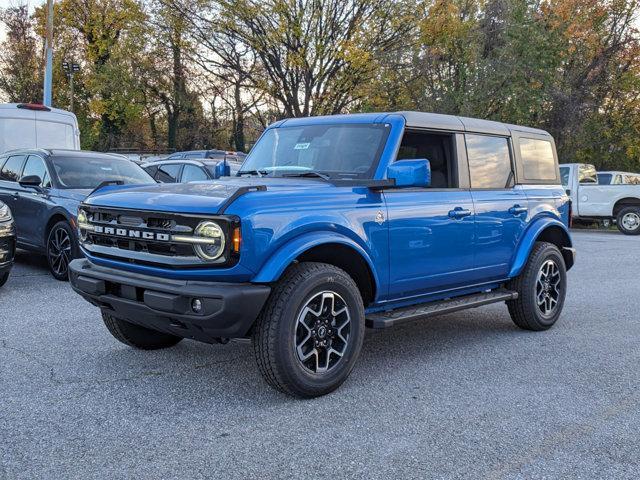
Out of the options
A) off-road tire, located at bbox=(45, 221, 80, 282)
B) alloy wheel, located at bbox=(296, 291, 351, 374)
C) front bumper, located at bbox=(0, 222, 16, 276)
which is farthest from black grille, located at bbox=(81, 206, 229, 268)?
off-road tire, located at bbox=(45, 221, 80, 282)

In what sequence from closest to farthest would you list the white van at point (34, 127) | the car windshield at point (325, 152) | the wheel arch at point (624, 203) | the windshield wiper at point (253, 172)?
the car windshield at point (325, 152), the windshield wiper at point (253, 172), the white van at point (34, 127), the wheel arch at point (624, 203)

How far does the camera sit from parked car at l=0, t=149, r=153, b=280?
831 cm

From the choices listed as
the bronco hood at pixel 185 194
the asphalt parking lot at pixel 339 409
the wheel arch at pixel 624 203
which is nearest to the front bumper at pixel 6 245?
the asphalt parking lot at pixel 339 409

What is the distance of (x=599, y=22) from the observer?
26656 millimetres

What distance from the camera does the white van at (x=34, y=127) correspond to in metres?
12.2

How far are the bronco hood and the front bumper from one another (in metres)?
3.35

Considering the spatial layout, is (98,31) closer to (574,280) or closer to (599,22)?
(599,22)

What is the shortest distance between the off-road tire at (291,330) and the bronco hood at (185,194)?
1.99ft

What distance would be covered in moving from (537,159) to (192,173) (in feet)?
23.6

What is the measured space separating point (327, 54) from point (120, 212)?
20.2 metres

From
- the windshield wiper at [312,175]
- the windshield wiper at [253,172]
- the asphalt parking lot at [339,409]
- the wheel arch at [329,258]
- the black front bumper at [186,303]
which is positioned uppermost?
the windshield wiper at [253,172]

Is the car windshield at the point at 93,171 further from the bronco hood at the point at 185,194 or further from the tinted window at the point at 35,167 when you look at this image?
the bronco hood at the point at 185,194

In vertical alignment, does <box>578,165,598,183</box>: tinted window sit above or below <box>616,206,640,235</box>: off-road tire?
above

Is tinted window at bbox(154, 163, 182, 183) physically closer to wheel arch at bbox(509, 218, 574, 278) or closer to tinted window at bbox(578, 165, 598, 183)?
wheel arch at bbox(509, 218, 574, 278)
